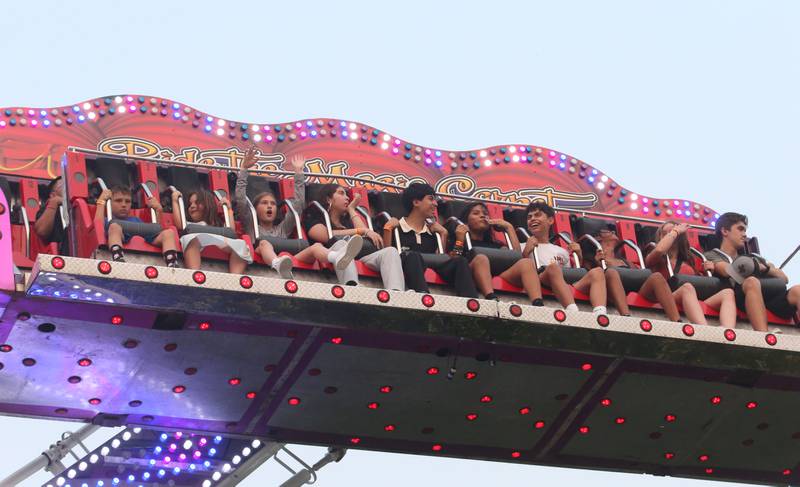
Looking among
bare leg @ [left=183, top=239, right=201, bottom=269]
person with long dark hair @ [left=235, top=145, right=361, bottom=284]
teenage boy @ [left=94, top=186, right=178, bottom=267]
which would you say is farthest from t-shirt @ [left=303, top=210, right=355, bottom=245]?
bare leg @ [left=183, top=239, right=201, bottom=269]

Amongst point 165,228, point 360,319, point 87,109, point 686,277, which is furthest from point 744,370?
point 87,109

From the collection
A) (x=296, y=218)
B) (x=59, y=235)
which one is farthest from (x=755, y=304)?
(x=59, y=235)

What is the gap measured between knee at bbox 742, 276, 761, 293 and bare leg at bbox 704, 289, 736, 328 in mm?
155

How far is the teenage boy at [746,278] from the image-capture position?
66.4 feet

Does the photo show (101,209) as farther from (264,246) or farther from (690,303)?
(690,303)

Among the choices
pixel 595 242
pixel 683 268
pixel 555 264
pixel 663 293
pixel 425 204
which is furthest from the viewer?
pixel 683 268

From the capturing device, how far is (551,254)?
67.4 feet

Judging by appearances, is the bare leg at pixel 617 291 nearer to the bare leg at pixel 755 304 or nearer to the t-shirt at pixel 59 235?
the bare leg at pixel 755 304

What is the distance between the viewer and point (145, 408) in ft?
63.8

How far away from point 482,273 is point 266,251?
2142 mm

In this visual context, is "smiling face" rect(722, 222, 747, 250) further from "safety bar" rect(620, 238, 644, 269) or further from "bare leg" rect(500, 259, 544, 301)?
"bare leg" rect(500, 259, 544, 301)

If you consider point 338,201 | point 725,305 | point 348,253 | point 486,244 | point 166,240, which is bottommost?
point 725,305

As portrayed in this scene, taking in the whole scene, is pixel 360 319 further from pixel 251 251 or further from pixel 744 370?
pixel 744 370

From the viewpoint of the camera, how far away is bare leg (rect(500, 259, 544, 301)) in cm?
1939
